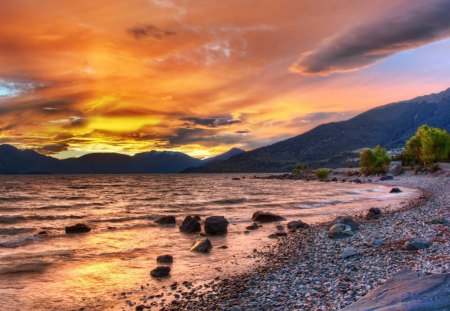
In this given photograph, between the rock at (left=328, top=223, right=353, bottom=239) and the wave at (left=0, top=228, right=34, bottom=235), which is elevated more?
the rock at (left=328, top=223, right=353, bottom=239)

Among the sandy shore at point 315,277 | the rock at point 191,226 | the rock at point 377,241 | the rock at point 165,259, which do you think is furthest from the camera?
the rock at point 191,226

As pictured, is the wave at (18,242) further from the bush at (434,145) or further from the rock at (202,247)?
the bush at (434,145)

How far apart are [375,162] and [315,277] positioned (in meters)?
158

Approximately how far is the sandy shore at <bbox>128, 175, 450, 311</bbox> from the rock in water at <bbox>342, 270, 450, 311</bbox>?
2.53m

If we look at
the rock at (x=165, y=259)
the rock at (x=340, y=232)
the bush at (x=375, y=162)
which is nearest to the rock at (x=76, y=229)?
the rock at (x=165, y=259)

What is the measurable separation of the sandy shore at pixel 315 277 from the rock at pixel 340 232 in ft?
6.45

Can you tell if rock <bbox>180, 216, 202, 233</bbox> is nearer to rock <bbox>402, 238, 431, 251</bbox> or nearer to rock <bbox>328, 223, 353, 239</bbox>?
rock <bbox>328, 223, 353, 239</bbox>

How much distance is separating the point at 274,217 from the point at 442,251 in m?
25.5

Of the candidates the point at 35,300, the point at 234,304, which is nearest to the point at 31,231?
the point at 35,300

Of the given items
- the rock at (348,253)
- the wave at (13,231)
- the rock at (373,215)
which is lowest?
the wave at (13,231)

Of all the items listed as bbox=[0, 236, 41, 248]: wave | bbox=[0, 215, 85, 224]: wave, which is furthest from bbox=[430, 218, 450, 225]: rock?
bbox=[0, 215, 85, 224]: wave

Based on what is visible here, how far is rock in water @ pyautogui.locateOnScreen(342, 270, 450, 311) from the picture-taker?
968cm

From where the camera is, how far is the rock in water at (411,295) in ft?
31.8

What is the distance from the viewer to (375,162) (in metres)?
162
